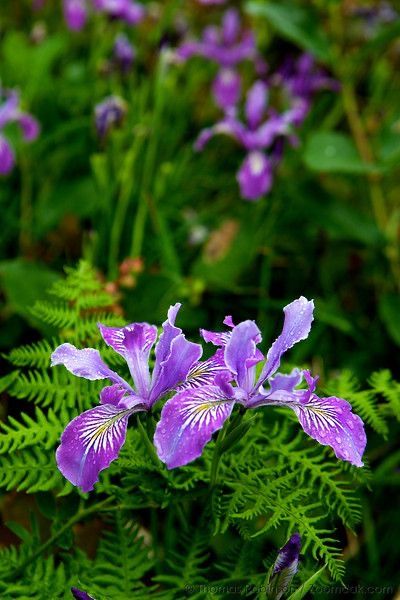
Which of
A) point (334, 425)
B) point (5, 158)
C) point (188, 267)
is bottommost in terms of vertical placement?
point (188, 267)

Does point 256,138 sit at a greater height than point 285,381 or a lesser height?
lesser

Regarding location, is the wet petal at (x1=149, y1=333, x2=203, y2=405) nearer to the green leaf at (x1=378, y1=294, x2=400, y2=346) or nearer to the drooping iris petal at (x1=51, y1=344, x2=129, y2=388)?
the drooping iris petal at (x1=51, y1=344, x2=129, y2=388)

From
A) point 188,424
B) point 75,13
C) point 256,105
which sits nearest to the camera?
point 188,424

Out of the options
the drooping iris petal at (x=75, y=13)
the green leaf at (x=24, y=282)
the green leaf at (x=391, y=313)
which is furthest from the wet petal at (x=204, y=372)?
the drooping iris petal at (x=75, y=13)

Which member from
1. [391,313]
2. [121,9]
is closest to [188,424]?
[391,313]

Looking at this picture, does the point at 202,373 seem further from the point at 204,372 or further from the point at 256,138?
the point at 256,138
